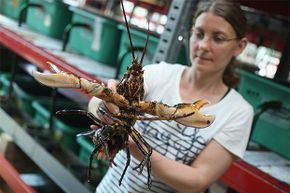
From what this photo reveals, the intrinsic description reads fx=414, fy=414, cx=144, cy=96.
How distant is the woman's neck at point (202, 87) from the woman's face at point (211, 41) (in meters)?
0.06

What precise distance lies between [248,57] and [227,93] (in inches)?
99.8

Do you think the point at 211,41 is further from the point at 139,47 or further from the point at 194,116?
the point at 139,47

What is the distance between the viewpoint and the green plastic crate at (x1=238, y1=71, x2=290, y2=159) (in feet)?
4.76

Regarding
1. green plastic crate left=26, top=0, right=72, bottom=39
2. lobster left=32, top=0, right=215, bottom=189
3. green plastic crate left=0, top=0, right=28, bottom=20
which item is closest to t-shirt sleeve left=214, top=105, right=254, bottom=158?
lobster left=32, top=0, right=215, bottom=189

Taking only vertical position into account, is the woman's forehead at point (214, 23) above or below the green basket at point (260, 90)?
above

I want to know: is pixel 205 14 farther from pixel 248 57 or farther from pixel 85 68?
pixel 248 57

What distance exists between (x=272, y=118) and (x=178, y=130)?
23.6 inches

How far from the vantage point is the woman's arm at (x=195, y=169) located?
921mm

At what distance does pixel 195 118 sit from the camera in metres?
0.68

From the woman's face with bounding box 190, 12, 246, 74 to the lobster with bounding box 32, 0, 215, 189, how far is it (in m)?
0.26

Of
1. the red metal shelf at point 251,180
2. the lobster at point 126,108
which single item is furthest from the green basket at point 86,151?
the lobster at point 126,108

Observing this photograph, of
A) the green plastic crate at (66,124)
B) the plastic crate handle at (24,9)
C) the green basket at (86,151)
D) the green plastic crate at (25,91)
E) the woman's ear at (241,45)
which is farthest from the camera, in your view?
the green plastic crate at (25,91)

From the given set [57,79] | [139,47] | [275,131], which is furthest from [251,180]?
[139,47]

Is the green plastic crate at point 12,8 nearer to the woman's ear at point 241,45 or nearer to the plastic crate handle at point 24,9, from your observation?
the plastic crate handle at point 24,9
